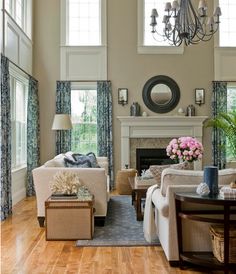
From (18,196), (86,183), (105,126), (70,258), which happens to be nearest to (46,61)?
(105,126)

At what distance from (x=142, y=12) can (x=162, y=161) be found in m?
3.44

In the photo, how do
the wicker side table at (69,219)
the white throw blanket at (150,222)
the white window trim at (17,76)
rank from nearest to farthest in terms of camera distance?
the white throw blanket at (150,222)
the wicker side table at (69,219)
the white window trim at (17,76)

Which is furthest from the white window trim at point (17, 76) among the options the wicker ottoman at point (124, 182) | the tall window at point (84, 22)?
the wicker ottoman at point (124, 182)

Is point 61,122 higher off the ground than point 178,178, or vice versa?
point 61,122

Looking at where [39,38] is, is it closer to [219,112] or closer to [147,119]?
[147,119]

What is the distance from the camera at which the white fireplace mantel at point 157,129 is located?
8578mm

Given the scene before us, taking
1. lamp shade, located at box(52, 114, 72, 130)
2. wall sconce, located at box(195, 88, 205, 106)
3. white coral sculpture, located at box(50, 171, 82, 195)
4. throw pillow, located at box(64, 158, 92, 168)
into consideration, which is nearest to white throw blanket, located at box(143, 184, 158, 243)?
white coral sculpture, located at box(50, 171, 82, 195)

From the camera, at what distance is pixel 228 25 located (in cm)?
892

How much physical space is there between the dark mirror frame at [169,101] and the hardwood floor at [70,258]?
4.71m

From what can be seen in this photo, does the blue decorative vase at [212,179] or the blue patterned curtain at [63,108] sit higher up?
the blue patterned curtain at [63,108]

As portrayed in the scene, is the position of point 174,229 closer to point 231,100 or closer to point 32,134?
point 32,134

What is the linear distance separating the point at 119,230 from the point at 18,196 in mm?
2998

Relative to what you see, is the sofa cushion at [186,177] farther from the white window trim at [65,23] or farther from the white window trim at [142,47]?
the white window trim at [65,23]

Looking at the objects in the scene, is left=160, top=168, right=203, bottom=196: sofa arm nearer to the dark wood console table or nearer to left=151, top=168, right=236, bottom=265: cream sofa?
left=151, top=168, right=236, bottom=265: cream sofa
